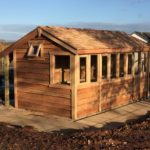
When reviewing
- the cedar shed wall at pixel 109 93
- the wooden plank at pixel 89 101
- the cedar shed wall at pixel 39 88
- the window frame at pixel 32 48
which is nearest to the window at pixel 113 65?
the cedar shed wall at pixel 109 93


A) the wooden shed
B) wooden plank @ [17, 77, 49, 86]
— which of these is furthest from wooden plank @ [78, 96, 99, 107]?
wooden plank @ [17, 77, 49, 86]

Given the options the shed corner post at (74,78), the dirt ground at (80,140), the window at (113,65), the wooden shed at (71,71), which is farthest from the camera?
the window at (113,65)

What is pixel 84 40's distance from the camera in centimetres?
1465

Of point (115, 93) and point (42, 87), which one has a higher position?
point (42, 87)

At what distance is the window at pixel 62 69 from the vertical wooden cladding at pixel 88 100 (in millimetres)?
1420

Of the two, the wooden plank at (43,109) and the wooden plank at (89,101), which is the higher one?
the wooden plank at (89,101)

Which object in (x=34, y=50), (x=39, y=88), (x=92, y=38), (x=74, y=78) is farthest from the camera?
(x=92, y=38)

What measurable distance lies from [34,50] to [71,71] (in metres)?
2.32

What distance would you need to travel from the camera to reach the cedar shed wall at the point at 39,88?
14102 mm

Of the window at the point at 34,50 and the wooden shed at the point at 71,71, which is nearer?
the wooden shed at the point at 71,71

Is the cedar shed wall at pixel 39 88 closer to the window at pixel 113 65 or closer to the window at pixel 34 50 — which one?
the window at pixel 34 50

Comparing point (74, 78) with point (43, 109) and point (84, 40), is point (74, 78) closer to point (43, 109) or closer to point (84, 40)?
point (84, 40)

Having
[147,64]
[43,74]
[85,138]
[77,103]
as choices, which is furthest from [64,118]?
[147,64]

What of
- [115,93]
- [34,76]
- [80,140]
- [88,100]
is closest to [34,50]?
[34,76]
